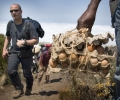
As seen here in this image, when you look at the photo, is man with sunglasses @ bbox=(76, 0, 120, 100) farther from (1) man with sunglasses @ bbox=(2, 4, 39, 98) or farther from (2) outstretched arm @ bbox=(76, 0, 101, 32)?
(1) man with sunglasses @ bbox=(2, 4, 39, 98)

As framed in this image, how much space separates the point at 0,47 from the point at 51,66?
5873 mm

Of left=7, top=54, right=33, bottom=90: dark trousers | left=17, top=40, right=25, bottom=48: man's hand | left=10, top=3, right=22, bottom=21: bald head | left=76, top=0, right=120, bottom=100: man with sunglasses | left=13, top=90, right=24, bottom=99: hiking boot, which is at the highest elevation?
left=10, top=3, right=22, bottom=21: bald head

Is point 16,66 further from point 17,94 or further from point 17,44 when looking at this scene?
point 17,94

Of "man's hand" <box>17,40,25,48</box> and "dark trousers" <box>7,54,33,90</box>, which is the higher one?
"man's hand" <box>17,40,25,48</box>

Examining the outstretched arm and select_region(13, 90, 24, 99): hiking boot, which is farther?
select_region(13, 90, 24, 99): hiking boot

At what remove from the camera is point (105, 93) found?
5445 mm

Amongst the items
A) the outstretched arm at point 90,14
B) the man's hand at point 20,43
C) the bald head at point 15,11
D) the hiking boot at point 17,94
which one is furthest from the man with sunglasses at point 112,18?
the hiking boot at point 17,94

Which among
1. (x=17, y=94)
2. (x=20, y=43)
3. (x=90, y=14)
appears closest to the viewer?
(x=90, y=14)

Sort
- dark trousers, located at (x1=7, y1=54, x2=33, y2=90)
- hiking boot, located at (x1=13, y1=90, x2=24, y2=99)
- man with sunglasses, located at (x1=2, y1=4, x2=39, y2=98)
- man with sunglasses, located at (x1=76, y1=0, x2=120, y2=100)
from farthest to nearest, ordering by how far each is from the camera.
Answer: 1. hiking boot, located at (x1=13, y1=90, x2=24, y2=99)
2. dark trousers, located at (x1=7, y1=54, x2=33, y2=90)
3. man with sunglasses, located at (x1=2, y1=4, x2=39, y2=98)
4. man with sunglasses, located at (x1=76, y1=0, x2=120, y2=100)

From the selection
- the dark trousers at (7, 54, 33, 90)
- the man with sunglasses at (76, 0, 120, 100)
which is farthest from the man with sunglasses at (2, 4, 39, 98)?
the man with sunglasses at (76, 0, 120, 100)

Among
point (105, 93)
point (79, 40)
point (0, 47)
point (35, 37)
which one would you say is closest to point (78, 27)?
point (79, 40)

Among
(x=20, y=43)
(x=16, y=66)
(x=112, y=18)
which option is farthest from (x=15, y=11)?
(x=112, y=18)

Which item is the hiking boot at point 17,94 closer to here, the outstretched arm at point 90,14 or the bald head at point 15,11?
the bald head at point 15,11

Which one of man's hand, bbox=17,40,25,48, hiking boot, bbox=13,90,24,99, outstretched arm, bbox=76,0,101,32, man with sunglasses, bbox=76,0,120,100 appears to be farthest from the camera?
hiking boot, bbox=13,90,24,99
